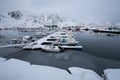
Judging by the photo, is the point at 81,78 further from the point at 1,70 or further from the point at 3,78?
the point at 1,70

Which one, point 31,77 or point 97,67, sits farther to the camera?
point 97,67

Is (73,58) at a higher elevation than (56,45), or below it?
below

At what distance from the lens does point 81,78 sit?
30.5ft

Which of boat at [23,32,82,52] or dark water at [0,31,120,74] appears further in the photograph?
boat at [23,32,82,52]

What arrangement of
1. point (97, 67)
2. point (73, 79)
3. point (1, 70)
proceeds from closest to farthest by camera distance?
point (73, 79) < point (1, 70) < point (97, 67)

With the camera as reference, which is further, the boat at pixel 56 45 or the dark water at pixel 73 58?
the boat at pixel 56 45

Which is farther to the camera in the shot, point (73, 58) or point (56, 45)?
point (56, 45)

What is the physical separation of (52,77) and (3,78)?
3.82m

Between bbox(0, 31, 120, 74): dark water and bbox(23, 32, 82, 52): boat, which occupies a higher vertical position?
bbox(23, 32, 82, 52): boat

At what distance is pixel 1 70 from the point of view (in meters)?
10.1

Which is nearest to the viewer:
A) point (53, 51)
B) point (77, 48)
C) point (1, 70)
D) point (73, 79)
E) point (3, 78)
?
point (3, 78)

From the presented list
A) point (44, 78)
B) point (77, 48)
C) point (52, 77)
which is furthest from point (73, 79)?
point (77, 48)

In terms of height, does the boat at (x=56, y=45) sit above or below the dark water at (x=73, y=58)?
above

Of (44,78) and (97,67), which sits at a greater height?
(44,78)
